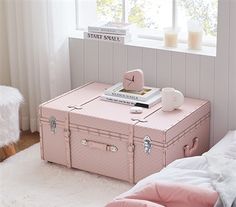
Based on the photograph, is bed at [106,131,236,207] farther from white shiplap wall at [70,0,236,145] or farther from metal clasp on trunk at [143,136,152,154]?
white shiplap wall at [70,0,236,145]

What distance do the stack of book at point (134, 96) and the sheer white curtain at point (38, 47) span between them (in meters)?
0.45

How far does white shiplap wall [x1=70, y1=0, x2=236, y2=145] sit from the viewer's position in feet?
10.5

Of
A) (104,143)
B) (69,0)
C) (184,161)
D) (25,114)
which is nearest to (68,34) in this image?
(69,0)

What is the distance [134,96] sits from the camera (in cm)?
328

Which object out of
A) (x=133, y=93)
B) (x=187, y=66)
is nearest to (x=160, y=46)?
(x=187, y=66)

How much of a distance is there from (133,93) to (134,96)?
4 cm

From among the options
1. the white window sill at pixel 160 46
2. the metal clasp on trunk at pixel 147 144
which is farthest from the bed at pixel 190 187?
the white window sill at pixel 160 46

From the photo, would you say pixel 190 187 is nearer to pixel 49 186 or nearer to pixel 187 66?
pixel 49 186

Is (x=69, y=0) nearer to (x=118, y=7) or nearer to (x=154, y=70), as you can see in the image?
(x=118, y=7)

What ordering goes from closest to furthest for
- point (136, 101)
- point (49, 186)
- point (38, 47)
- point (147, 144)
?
point (147, 144)
point (49, 186)
point (136, 101)
point (38, 47)

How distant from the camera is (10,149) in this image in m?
3.46

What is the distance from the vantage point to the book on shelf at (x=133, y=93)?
3271mm

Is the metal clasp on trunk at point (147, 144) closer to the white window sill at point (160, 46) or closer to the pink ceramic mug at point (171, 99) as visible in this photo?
the pink ceramic mug at point (171, 99)

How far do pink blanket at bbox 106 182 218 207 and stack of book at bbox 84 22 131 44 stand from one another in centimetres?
128
